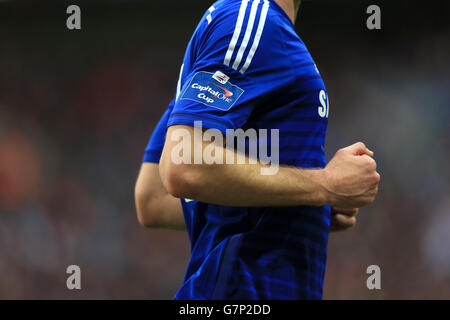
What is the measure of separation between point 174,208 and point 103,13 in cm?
500

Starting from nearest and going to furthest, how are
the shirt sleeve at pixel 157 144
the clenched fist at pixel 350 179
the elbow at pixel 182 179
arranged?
1. the elbow at pixel 182 179
2. the clenched fist at pixel 350 179
3. the shirt sleeve at pixel 157 144

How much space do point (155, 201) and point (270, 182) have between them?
1.91 ft

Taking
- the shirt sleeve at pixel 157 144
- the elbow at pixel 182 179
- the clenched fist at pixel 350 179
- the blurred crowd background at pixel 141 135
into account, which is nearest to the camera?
the elbow at pixel 182 179

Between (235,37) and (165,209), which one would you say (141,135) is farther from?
(235,37)

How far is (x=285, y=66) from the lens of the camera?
44.1 inches

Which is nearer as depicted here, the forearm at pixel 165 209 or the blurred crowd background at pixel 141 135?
the forearm at pixel 165 209

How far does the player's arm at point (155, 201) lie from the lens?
158 centimetres

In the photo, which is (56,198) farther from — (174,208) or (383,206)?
(174,208)

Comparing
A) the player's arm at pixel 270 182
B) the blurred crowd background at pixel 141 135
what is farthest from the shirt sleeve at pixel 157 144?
the blurred crowd background at pixel 141 135

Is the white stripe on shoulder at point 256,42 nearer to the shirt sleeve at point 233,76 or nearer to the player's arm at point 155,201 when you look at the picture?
the shirt sleeve at point 233,76

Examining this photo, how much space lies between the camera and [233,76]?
1093 mm

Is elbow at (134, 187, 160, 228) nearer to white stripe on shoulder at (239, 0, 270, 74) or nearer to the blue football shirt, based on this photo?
the blue football shirt

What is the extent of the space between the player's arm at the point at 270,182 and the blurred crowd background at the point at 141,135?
4.27m
